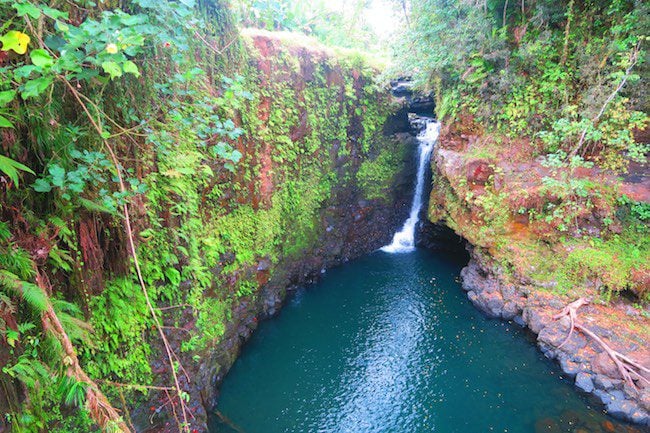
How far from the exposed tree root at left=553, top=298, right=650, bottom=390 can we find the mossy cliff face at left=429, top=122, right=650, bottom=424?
88 millimetres

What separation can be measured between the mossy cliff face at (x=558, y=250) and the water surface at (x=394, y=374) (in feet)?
1.83

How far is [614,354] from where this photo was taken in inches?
283

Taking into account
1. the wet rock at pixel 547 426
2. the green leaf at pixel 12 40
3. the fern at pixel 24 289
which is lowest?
the wet rock at pixel 547 426

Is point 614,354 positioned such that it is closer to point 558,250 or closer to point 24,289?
point 558,250

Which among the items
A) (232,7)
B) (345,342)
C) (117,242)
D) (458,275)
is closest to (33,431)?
(117,242)

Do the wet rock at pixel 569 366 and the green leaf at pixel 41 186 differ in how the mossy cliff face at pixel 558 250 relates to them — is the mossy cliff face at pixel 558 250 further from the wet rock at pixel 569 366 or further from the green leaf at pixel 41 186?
the green leaf at pixel 41 186

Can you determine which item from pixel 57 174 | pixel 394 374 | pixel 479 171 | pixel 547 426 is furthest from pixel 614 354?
pixel 57 174

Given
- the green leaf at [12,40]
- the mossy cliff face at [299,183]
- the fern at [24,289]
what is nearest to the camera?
the green leaf at [12,40]

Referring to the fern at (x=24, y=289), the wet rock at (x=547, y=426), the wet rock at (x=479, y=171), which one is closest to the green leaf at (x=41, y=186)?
the fern at (x=24, y=289)

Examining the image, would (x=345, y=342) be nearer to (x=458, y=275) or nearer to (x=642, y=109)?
(x=458, y=275)

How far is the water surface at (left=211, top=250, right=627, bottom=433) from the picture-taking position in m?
6.70

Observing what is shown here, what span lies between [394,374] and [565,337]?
3998 millimetres

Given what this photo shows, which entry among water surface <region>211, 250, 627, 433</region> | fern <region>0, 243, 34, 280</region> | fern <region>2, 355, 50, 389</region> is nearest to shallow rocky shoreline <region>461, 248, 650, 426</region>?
water surface <region>211, 250, 627, 433</region>

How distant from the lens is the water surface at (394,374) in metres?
6.70
